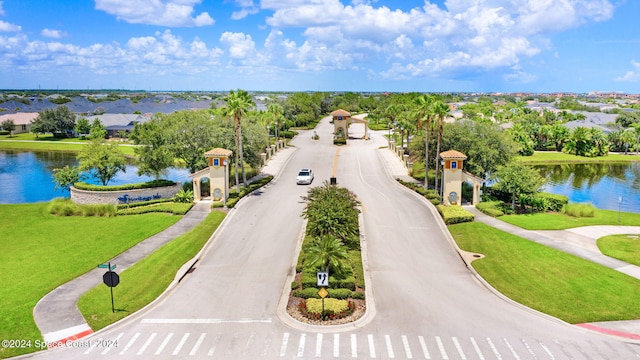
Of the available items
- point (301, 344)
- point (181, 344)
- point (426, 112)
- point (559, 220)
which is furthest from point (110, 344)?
point (426, 112)

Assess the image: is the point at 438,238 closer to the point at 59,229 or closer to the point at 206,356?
the point at 206,356

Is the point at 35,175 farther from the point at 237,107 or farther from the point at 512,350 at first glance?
the point at 512,350

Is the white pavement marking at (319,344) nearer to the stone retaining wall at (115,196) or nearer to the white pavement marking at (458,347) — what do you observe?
the white pavement marking at (458,347)


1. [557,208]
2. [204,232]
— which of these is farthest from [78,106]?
[557,208]

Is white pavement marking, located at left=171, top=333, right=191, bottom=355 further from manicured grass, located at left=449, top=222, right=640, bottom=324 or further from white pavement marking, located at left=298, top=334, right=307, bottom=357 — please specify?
manicured grass, located at left=449, top=222, right=640, bottom=324

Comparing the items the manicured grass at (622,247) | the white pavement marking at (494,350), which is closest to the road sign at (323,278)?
the white pavement marking at (494,350)

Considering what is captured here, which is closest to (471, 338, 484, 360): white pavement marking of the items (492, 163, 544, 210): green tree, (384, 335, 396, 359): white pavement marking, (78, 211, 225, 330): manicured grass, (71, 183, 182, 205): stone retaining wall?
(384, 335, 396, 359): white pavement marking
